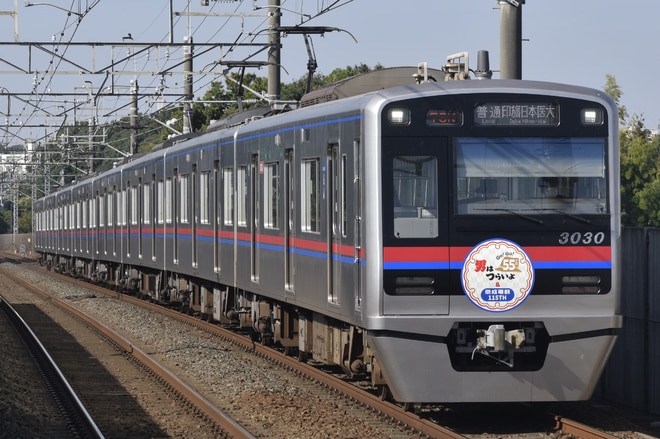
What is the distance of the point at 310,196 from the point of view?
1202cm

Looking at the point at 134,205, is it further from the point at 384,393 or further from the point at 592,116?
the point at 592,116

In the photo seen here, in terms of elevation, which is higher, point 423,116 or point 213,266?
point 423,116

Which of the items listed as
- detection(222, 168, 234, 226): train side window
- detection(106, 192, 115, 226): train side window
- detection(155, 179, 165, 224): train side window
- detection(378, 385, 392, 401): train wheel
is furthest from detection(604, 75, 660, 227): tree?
detection(378, 385, 392, 401): train wheel

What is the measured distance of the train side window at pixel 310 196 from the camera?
1173 cm

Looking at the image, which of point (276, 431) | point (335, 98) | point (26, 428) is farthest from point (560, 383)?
point (26, 428)

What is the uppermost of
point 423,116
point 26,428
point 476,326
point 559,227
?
point 423,116

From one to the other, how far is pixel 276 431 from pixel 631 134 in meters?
49.2

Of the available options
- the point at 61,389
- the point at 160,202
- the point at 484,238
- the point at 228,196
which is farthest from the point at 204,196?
the point at 484,238

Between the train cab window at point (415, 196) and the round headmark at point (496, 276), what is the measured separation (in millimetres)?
395

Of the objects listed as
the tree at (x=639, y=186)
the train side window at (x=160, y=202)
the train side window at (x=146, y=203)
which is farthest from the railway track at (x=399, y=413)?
the tree at (x=639, y=186)

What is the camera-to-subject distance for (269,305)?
49.3 feet

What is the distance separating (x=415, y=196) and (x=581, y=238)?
1379 millimetres

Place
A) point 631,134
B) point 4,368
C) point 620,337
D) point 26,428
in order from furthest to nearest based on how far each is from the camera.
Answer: point 631,134 → point 4,368 → point 620,337 → point 26,428

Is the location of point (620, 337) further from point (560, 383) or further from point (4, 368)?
point (4, 368)
